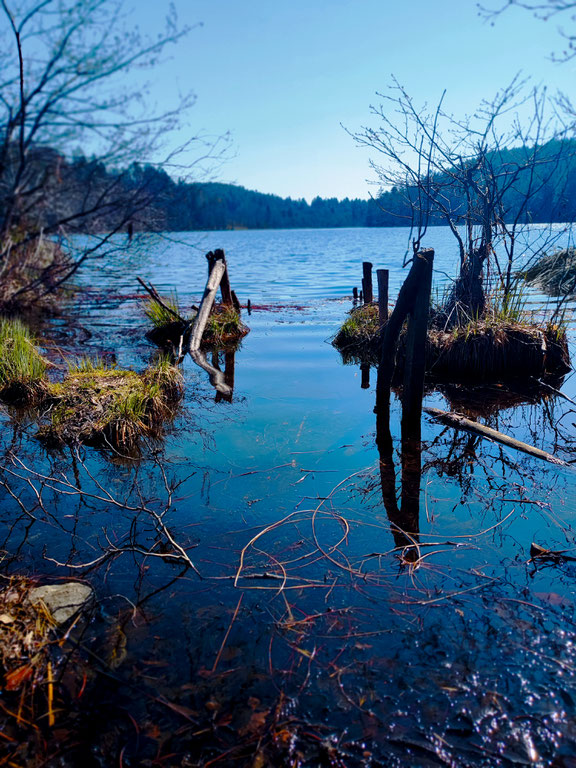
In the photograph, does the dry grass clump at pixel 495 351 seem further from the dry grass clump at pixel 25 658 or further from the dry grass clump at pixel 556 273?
the dry grass clump at pixel 25 658

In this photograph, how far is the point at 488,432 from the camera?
5699 millimetres

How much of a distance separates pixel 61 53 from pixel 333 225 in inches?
6975

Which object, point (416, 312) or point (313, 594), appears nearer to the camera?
point (313, 594)

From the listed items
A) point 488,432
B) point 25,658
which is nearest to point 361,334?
point 488,432

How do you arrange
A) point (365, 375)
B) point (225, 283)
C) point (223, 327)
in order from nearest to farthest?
point (365, 375) → point (223, 327) → point (225, 283)

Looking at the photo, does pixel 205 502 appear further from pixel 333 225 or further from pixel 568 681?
pixel 333 225

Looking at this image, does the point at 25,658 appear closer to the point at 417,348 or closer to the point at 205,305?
the point at 417,348

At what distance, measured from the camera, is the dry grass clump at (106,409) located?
5.91 m

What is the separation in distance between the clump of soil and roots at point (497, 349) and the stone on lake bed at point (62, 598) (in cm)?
665

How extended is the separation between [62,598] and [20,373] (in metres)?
5.01

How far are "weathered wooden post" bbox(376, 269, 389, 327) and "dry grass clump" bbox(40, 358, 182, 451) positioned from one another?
15.3ft

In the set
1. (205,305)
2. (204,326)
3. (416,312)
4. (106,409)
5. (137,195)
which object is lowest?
(106,409)

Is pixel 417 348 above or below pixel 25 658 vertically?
above

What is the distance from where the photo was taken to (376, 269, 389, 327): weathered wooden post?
9.70m
